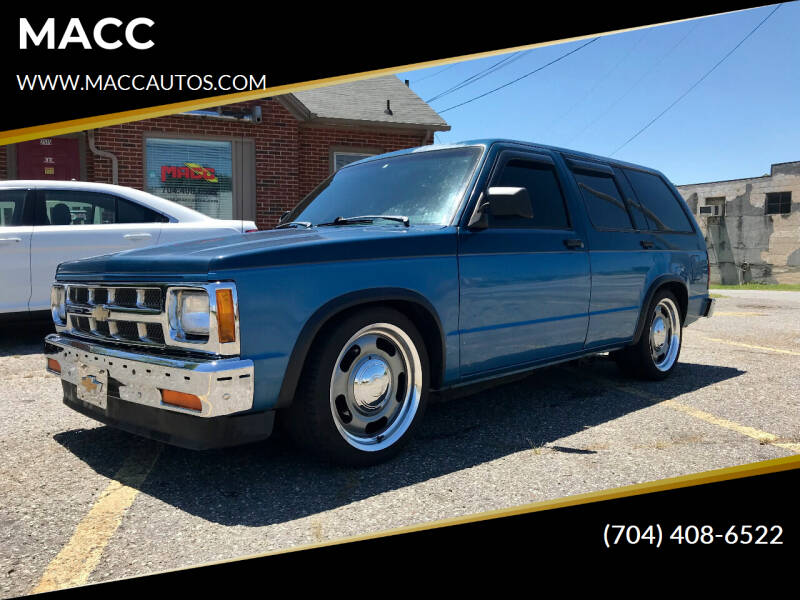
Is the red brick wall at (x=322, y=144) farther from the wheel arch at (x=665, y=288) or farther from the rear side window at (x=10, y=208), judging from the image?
the wheel arch at (x=665, y=288)

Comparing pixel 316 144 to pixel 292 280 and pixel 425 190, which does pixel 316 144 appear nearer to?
pixel 425 190

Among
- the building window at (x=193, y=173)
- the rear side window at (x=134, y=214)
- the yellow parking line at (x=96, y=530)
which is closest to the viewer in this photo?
the yellow parking line at (x=96, y=530)

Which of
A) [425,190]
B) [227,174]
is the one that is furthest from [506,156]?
[227,174]

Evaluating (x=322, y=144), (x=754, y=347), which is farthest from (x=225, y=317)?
(x=322, y=144)

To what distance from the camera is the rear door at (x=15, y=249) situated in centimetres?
634

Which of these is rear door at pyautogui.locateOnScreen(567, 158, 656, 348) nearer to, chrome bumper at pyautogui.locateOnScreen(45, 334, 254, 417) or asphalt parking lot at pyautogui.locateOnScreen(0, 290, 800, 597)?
asphalt parking lot at pyautogui.locateOnScreen(0, 290, 800, 597)

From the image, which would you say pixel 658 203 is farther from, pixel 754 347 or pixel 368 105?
pixel 368 105

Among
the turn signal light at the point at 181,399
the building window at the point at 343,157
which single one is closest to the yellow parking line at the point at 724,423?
the turn signal light at the point at 181,399

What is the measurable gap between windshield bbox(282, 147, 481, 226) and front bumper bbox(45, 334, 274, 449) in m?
1.50

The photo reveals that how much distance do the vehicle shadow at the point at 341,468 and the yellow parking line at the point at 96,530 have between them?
7 centimetres

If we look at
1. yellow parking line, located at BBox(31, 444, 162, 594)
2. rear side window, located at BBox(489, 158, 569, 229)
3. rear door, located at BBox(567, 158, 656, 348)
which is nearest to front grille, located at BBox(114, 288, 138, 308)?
yellow parking line, located at BBox(31, 444, 162, 594)

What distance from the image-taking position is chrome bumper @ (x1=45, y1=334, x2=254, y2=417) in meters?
2.78

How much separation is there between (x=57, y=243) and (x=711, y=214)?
3686 cm

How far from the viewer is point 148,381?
2973 mm
